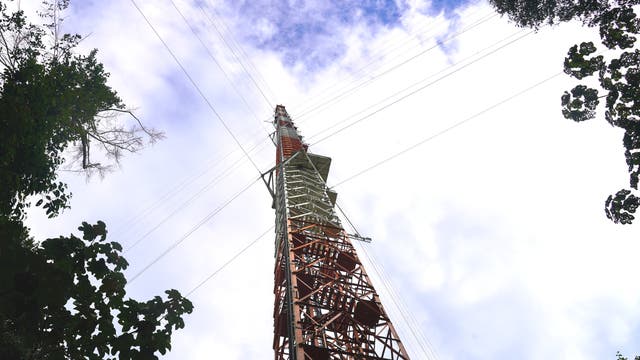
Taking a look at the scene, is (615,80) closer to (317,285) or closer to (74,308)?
(74,308)

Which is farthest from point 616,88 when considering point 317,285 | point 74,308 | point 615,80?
point 317,285

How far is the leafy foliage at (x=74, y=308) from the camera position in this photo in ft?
14.8

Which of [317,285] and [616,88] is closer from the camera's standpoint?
[616,88]

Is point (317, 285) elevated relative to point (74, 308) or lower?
elevated

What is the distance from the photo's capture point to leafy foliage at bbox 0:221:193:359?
4.51 meters

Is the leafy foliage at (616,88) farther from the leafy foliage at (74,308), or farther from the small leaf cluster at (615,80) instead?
the leafy foliage at (74,308)

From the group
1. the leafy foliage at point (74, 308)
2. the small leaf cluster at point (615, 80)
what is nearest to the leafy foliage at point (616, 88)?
the small leaf cluster at point (615, 80)

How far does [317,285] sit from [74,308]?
9.52 m

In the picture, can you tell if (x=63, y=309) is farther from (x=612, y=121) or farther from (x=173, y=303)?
(x=612, y=121)

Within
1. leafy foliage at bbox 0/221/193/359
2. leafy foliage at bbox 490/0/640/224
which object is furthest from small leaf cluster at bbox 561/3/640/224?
leafy foliage at bbox 0/221/193/359

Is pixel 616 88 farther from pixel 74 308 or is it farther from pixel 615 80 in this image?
pixel 74 308

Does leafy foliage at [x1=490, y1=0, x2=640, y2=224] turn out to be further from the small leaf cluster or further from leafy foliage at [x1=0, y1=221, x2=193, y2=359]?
leafy foliage at [x1=0, y1=221, x2=193, y2=359]

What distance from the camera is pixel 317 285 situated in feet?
46.1

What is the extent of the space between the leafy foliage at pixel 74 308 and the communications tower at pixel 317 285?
5.53 meters
